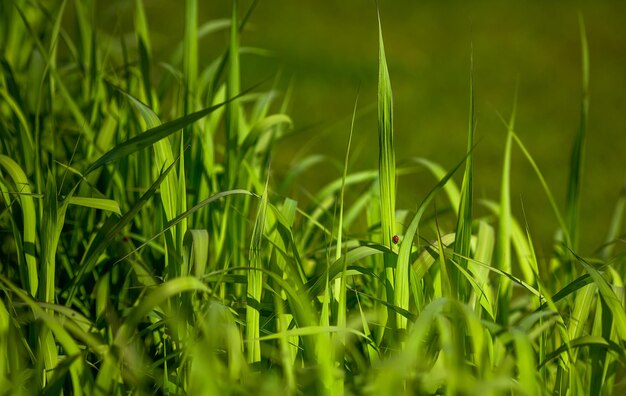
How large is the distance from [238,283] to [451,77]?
3526 mm

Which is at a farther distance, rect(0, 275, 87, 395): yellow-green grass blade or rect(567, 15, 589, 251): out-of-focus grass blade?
rect(567, 15, 589, 251): out-of-focus grass blade

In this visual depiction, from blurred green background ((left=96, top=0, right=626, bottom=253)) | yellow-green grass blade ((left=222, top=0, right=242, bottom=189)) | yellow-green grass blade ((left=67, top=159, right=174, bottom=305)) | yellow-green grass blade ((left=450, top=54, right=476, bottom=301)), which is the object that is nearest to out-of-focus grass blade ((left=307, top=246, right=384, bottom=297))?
yellow-green grass blade ((left=450, top=54, right=476, bottom=301))

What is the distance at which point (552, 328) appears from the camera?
1.38m

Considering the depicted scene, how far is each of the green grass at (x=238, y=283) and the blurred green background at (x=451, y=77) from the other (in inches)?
63.4

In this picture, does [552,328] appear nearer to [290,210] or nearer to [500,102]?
[290,210]

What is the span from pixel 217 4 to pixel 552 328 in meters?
4.24

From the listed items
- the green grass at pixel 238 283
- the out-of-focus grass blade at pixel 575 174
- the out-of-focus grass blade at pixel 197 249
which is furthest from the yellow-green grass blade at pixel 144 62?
the out-of-focus grass blade at pixel 575 174

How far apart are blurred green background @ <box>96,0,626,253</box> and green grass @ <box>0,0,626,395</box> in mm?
1611

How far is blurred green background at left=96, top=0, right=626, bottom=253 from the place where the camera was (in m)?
3.65

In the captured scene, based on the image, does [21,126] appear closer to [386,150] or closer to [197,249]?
[197,249]

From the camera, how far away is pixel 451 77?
4.60 m

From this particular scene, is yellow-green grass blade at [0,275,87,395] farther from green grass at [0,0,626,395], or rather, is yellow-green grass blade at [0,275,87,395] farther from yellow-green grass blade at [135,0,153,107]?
yellow-green grass blade at [135,0,153,107]

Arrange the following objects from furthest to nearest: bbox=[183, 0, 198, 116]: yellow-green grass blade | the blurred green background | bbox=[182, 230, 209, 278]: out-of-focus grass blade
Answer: the blurred green background → bbox=[183, 0, 198, 116]: yellow-green grass blade → bbox=[182, 230, 209, 278]: out-of-focus grass blade

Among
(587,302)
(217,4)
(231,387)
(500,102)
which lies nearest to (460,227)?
(587,302)
